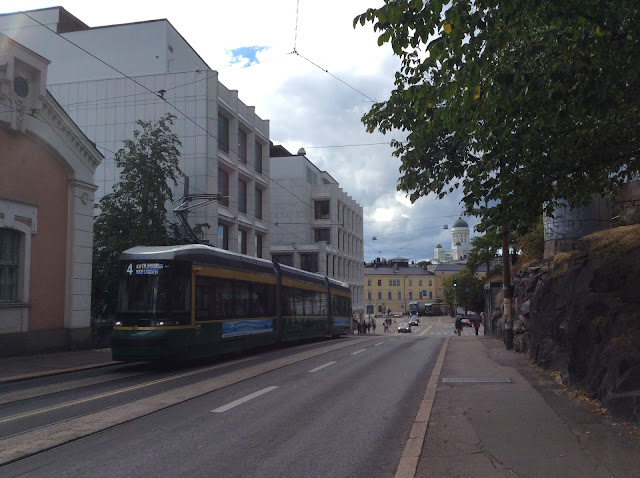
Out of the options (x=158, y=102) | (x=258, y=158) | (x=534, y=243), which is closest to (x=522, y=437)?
(x=534, y=243)

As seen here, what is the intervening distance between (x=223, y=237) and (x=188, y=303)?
2076 centimetres

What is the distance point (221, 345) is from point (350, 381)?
511cm

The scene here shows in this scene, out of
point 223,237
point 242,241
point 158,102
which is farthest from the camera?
point 242,241

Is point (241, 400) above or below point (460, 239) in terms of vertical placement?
below

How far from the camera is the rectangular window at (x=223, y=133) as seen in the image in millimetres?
34844

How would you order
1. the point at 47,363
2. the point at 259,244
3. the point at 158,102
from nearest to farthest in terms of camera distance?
the point at 47,363
the point at 158,102
the point at 259,244

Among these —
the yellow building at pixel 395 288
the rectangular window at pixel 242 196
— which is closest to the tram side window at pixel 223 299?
the rectangular window at pixel 242 196

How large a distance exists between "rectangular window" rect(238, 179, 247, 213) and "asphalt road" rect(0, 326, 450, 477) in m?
24.7

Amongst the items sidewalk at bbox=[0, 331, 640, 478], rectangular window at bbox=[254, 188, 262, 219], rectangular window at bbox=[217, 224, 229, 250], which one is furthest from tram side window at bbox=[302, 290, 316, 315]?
rectangular window at bbox=[254, 188, 262, 219]

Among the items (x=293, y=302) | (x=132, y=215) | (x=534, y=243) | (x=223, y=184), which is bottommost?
(x=293, y=302)

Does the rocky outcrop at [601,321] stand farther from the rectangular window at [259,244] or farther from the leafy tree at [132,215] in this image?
the rectangular window at [259,244]

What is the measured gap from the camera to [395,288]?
5049 inches

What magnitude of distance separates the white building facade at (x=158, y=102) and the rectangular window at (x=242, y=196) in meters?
0.07

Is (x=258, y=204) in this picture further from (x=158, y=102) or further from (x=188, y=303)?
(x=188, y=303)
